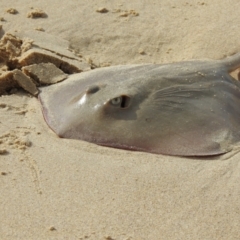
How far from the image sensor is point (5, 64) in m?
5.38

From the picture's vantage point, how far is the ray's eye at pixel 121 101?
4.43 m

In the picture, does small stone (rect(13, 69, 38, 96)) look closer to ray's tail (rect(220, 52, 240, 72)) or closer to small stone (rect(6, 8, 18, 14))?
small stone (rect(6, 8, 18, 14))

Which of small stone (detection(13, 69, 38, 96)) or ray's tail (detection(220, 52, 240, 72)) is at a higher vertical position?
ray's tail (detection(220, 52, 240, 72))

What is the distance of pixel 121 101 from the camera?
4461 mm

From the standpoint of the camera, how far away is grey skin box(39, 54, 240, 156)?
4344 mm

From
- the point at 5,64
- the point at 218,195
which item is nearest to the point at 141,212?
the point at 218,195

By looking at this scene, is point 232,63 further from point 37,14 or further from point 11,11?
point 11,11

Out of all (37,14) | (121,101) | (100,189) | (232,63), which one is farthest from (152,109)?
(37,14)

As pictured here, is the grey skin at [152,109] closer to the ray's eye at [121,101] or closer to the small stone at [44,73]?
the ray's eye at [121,101]

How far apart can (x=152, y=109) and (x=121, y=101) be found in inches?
9.1

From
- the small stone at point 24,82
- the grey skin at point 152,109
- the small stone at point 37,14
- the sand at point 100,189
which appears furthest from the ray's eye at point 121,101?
the small stone at point 37,14

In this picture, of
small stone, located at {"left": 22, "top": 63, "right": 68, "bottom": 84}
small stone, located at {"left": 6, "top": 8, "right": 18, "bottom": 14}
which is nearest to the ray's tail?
small stone, located at {"left": 22, "top": 63, "right": 68, "bottom": 84}

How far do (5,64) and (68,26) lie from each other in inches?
39.5

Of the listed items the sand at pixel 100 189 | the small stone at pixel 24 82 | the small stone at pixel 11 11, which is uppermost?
the sand at pixel 100 189
